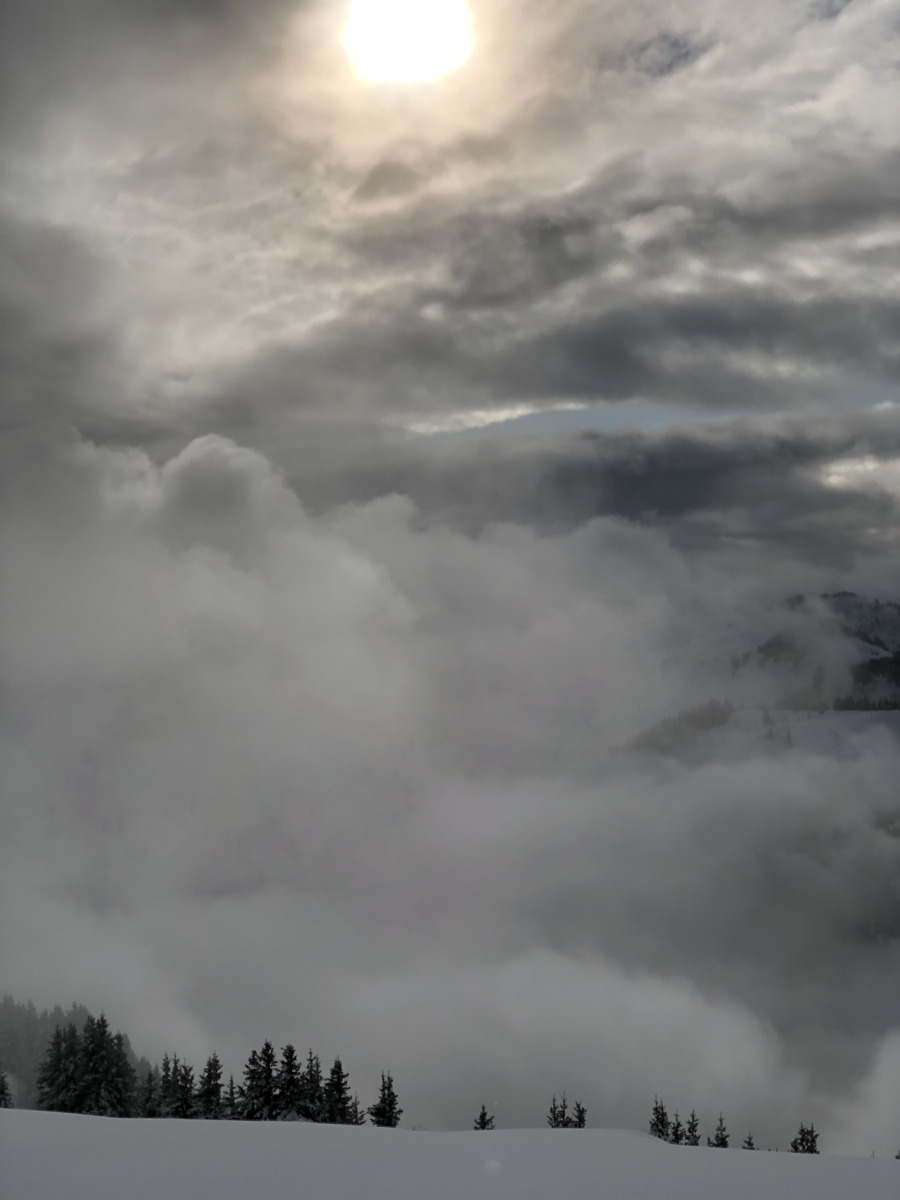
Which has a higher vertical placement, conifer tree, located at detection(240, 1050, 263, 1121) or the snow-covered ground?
the snow-covered ground

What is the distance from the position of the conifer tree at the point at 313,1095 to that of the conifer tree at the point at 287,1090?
369 millimetres

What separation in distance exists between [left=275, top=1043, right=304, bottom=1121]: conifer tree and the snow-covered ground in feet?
79.7

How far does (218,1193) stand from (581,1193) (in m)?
3.44

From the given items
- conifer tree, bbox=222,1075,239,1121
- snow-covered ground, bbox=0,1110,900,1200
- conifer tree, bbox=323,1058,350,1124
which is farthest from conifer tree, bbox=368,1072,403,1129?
snow-covered ground, bbox=0,1110,900,1200

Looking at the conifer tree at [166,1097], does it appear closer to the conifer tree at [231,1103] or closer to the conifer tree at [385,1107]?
the conifer tree at [231,1103]

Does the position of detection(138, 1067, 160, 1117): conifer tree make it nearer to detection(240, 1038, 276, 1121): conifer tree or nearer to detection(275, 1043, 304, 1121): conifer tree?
detection(240, 1038, 276, 1121): conifer tree

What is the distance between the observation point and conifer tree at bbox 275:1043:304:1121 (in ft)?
108

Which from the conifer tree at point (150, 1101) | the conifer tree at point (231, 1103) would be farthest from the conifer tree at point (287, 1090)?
the conifer tree at point (150, 1101)

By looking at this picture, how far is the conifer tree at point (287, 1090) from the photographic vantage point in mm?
32781

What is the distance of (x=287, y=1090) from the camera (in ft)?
109

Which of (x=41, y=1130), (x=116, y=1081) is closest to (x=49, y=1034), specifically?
(x=116, y=1081)

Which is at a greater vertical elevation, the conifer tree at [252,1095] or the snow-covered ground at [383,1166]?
the snow-covered ground at [383,1166]

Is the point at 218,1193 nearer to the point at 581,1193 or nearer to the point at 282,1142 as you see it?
the point at 282,1142

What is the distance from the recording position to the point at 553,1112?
48.2 m
